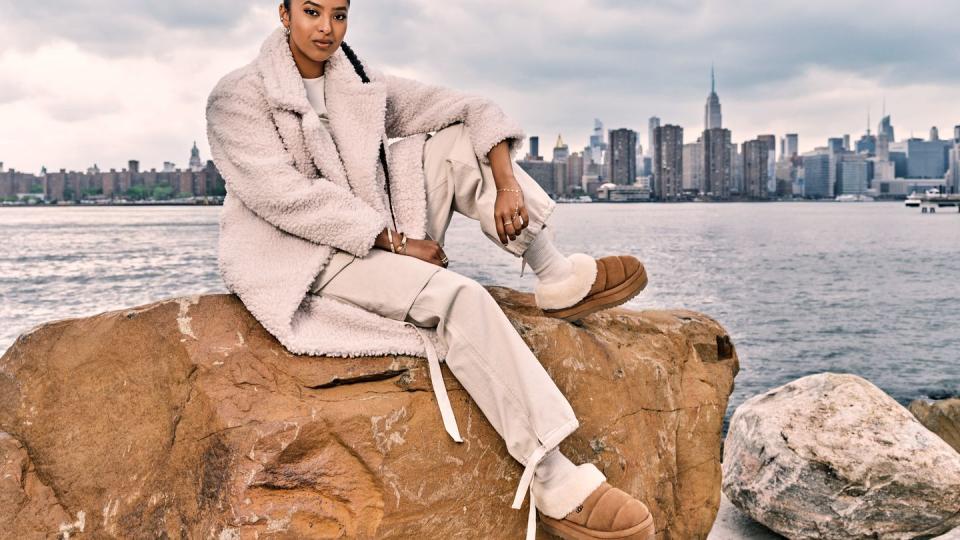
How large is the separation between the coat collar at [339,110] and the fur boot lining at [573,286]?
0.92m

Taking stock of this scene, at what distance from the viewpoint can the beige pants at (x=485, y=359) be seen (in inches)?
137

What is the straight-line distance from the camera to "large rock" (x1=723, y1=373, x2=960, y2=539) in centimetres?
545

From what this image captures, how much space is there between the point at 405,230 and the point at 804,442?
3190 millimetres

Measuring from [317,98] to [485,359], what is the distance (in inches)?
56.8

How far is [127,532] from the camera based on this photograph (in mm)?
3539

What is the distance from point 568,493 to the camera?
3521mm

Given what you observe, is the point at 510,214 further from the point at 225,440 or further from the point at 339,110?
the point at 225,440

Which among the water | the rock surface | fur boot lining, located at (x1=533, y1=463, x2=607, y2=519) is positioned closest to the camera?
fur boot lining, located at (x1=533, y1=463, x2=607, y2=519)

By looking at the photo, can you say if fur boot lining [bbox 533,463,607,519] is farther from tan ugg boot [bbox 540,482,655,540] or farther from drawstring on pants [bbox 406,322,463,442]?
drawstring on pants [bbox 406,322,463,442]

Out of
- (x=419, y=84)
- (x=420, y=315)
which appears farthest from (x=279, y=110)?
(x=420, y=315)

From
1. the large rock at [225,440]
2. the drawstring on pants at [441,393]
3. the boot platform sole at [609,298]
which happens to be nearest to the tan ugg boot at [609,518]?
the large rock at [225,440]

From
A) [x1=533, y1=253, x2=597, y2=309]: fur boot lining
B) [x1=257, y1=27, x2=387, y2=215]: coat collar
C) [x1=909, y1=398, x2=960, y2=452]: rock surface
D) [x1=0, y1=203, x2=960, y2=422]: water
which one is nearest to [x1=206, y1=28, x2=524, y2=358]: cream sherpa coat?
[x1=257, y1=27, x2=387, y2=215]: coat collar

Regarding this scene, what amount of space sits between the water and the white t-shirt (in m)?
2.68

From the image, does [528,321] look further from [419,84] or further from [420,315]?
[419,84]
